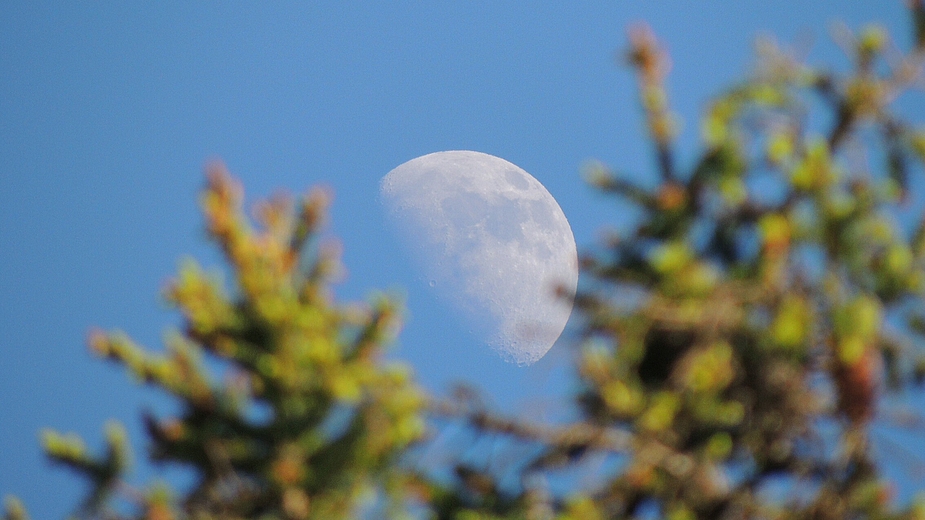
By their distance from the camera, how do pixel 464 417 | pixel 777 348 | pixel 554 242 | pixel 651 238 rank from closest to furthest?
pixel 777 348
pixel 464 417
pixel 651 238
pixel 554 242

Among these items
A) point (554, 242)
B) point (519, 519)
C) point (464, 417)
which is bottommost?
point (519, 519)

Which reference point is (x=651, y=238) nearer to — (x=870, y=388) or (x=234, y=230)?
(x=870, y=388)

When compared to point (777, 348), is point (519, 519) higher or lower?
lower

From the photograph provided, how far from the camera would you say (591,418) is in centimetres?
546

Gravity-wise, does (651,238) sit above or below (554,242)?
below

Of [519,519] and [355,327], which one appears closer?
[519,519]

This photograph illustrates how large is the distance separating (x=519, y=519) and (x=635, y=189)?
2632 millimetres

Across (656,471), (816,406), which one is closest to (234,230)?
(656,471)

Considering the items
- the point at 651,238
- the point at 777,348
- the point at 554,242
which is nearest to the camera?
the point at 777,348

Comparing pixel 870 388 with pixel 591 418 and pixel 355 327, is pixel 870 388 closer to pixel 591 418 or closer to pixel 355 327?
pixel 591 418

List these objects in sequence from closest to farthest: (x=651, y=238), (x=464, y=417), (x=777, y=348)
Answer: (x=777, y=348) → (x=464, y=417) → (x=651, y=238)

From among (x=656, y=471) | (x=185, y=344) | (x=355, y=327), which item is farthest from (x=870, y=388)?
(x=185, y=344)

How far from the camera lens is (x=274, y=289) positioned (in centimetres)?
549

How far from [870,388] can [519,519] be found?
8.29ft
